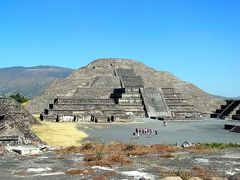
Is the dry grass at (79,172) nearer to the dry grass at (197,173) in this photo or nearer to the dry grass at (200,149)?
the dry grass at (197,173)

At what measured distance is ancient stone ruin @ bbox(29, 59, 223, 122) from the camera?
58344 mm

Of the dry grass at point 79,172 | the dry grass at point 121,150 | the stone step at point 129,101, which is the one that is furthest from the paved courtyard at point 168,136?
the stone step at point 129,101

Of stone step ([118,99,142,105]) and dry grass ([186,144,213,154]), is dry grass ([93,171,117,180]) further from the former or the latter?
stone step ([118,99,142,105])

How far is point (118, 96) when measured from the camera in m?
67.8

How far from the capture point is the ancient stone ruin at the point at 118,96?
58.3 metres

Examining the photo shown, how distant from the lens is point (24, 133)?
25.7m

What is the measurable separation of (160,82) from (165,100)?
621 inches

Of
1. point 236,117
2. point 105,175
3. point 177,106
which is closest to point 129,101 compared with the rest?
point 177,106

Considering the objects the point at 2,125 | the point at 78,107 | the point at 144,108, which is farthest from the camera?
the point at 144,108

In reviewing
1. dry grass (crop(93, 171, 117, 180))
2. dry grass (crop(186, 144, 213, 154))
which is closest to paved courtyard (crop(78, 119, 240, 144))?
dry grass (crop(186, 144, 213, 154))

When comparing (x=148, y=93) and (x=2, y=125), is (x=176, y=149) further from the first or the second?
(x=148, y=93)

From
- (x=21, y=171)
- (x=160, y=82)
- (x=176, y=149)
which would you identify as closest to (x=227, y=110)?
(x=160, y=82)

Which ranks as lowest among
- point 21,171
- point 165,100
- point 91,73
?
point 21,171

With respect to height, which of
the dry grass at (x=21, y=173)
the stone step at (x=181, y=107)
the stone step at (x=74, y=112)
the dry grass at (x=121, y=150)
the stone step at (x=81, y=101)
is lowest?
the dry grass at (x=21, y=173)
